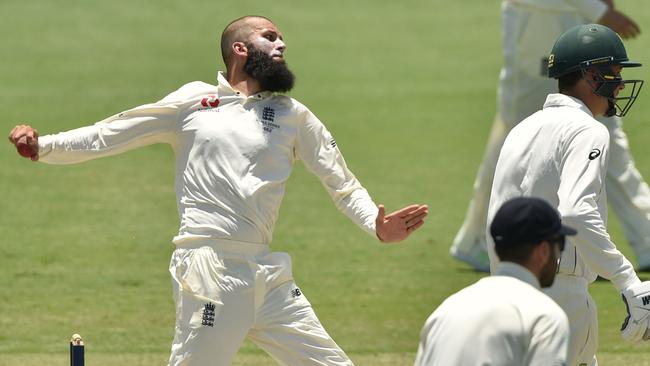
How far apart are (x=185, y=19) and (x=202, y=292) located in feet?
67.4

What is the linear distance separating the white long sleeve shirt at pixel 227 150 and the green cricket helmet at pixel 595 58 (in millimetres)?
1215

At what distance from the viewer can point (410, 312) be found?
12188 millimetres

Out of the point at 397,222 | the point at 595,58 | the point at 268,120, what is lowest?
the point at 397,222

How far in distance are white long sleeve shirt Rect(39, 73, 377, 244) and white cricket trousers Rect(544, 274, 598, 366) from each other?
106cm

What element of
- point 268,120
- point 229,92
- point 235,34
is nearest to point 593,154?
point 268,120

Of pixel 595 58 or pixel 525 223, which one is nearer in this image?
pixel 525 223

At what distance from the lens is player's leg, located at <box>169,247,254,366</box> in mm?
7707

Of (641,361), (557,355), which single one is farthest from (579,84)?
(641,361)

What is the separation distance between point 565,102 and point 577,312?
1.02 meters

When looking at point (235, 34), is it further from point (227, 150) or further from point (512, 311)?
point (512, 311)

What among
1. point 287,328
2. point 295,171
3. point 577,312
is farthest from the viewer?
point 295,171

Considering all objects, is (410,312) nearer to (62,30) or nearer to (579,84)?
(579,84)

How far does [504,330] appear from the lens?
5.36 m

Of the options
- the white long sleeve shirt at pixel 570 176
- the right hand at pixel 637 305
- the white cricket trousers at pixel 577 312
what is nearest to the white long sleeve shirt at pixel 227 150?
the white long sleeve shirt at pixel 570 176
